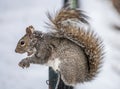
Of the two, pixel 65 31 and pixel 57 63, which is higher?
pixel 65 31

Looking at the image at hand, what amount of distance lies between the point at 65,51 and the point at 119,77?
98 cm

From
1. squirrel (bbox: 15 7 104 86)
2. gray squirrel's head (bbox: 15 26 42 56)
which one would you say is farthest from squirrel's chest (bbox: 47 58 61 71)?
gray squirrel's head (bbox: 15 26 42 56)

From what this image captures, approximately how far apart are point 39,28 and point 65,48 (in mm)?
1423

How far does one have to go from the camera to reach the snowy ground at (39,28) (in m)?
2.98

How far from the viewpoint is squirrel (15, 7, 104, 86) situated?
6.71 ft

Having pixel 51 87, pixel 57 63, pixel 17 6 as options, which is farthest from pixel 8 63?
pixel 57 63

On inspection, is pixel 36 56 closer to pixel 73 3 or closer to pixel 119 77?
pixel 73 3

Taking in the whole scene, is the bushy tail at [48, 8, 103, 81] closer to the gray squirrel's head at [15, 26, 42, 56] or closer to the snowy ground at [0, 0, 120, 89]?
the gray squirrel's head at [15, 26, 42, 56]

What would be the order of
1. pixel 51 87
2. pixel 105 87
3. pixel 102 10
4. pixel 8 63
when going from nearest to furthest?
pixel 51 87 → pixel 105 87 → pixel 102 10 → pixel 8 63

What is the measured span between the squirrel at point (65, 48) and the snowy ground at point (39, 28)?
0.41m

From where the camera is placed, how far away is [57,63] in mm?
2076

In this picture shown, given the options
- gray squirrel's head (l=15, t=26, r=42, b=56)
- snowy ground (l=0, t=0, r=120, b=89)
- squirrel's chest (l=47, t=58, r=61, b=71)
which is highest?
gray squirrel's head (l=15, t=26, r=42, b=56)

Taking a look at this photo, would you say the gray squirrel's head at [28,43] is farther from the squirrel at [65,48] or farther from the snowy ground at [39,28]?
the snowy ground at [39,28]

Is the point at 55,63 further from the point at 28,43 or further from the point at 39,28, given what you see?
the point at 39,28
